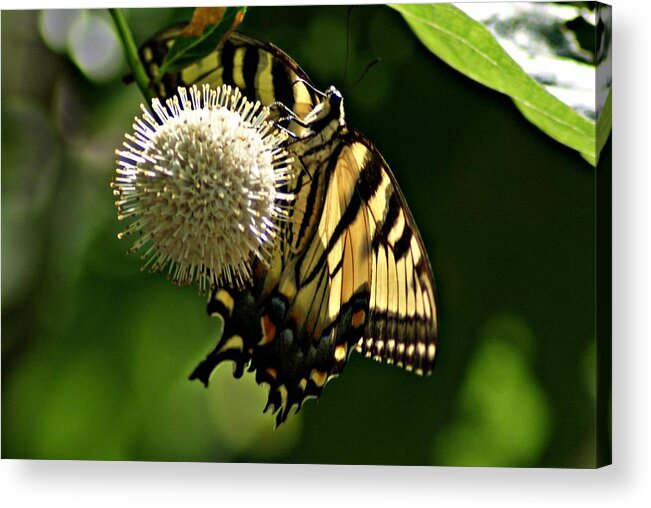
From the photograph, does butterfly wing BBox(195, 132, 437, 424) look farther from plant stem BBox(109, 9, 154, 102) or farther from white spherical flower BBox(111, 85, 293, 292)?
plant stem BBox(109, 9, 154, 102)

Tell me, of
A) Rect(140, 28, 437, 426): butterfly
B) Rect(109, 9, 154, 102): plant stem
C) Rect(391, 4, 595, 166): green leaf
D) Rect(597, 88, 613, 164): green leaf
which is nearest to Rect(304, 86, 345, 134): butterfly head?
Rect(140, 28, 437, 426): butterfly

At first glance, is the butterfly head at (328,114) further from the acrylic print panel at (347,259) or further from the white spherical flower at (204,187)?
the white spherical flower at (204,187)

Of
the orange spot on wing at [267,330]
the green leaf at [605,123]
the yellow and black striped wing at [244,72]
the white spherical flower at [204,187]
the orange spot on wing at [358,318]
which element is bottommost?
the orange spot on wing at [267,330]

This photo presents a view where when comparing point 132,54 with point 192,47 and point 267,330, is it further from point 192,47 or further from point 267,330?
A: point 267,330

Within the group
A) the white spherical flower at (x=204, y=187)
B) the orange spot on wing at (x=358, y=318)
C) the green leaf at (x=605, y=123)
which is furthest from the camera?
the orange spot on wing at (x=358, y=318)

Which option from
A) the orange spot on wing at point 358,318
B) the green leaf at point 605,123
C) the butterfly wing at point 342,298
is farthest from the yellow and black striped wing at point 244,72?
the green leaf at point 605,123

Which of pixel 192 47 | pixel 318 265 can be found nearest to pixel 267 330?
pixel 318 265

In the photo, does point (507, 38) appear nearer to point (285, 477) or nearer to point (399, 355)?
point (399, 355)
